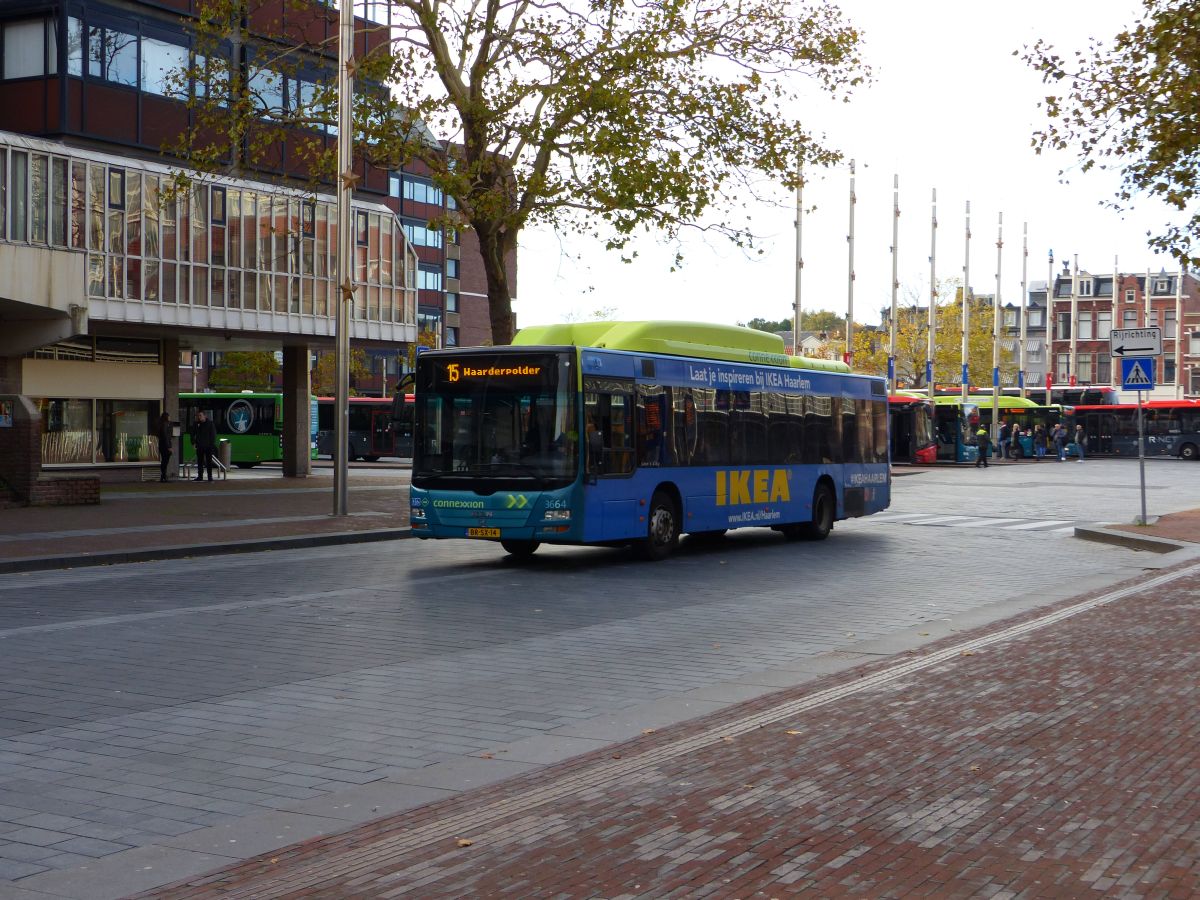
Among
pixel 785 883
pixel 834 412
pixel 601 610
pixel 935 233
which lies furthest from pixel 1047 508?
pixel 935 233

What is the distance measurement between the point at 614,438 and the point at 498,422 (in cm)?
148

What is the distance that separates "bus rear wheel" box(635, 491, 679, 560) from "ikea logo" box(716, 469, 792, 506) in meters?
1.05

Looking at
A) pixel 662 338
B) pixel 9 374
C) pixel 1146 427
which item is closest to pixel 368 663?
Answer: pixel 662 338

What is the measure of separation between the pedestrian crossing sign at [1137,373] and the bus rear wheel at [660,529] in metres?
9.61

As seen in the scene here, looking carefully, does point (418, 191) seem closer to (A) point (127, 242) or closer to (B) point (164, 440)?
(B) point (164, 440)

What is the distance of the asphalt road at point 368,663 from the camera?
20.9 feet

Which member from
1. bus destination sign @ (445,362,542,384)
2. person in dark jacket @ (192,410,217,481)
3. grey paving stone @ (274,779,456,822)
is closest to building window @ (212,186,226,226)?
person in dark jacket @ (192,410,217,481)

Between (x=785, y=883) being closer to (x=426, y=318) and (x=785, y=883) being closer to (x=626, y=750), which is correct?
(x=626, y=750)

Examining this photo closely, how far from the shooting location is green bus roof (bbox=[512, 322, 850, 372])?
766 inches

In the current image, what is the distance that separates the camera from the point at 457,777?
693cm

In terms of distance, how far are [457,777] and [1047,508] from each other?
27.1 meters

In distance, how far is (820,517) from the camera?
23109 millimetres

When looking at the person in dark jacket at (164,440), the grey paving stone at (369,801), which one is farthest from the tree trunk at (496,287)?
the grey paving stone at (369,801)

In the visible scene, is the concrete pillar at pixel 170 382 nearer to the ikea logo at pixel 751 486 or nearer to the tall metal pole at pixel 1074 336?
the ikea logo at pixel 751 486
